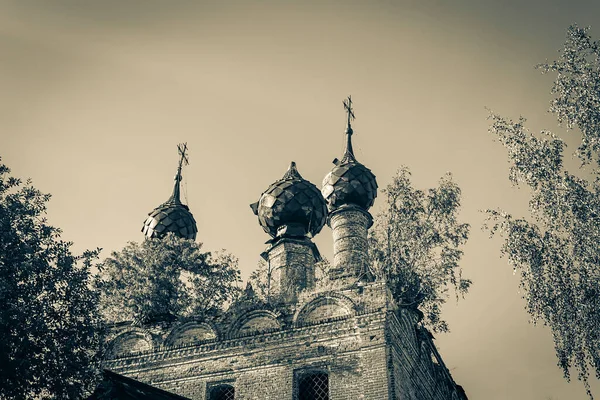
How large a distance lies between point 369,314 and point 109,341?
17.9 feet

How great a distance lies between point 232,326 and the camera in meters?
14.3

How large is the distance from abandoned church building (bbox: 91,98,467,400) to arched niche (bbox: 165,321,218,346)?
20mm

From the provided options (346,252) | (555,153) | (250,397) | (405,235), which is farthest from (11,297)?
(555,153)

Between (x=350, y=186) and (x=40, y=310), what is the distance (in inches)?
314

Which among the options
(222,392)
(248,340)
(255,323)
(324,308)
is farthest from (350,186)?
(222,392)

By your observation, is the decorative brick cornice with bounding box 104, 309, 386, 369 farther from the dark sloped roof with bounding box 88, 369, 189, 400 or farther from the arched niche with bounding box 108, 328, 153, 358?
the dark sloped roof with bounding box 88, 369, 189, 400

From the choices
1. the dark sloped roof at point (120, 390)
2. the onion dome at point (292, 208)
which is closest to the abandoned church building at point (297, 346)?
the dark sloped roof at point (120, 390)

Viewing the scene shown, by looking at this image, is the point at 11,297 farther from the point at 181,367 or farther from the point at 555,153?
the point at 555,153

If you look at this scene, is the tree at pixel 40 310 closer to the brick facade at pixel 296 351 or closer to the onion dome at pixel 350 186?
the brick facade at pixel 296 351

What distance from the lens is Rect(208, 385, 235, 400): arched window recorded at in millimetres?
13625

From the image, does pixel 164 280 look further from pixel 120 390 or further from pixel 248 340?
pixel 120 390

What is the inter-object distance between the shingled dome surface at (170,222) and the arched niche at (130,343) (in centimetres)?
530

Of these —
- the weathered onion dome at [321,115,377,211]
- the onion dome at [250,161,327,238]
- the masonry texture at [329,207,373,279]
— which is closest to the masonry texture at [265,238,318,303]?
the onion dome at [250,161,327,238]

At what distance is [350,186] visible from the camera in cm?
1755
